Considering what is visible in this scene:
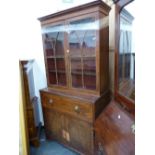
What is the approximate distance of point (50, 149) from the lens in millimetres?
1943

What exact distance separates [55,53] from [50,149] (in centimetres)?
121

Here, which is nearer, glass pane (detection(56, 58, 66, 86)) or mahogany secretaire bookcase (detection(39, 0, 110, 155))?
mahogany secretaire bookcase (detection(39, 0, 110, 155))

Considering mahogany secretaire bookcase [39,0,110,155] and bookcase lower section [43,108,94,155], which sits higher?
mahogany secretaire bookcase [39,0,110,155]

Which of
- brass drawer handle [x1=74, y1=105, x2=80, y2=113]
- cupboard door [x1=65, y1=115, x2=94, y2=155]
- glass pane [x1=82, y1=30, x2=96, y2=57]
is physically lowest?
cupboard door [x1=65, y1=115, x2=94, y2=155]

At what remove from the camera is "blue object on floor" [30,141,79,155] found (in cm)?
188

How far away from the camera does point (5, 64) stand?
701mm

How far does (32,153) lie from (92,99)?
3.49ft

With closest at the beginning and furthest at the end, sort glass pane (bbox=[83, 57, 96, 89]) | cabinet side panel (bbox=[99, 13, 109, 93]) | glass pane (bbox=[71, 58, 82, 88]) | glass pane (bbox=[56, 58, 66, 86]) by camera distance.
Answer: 1. cabinet side panel (bbox=[99, 13, 109, 93])
2. glass pane (bbox=[83, 57, 96, 89])
3. glass pane (bbox=[71, 58, 82, 88])
4. glass pane (bbox=[56, 58, 66, 86])

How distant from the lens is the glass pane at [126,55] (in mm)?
1073

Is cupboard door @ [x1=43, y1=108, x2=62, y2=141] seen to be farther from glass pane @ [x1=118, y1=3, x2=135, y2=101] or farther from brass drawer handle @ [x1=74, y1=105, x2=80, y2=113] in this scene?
glass pane @ [x1=118, y1=3, x2=135, y2=101]

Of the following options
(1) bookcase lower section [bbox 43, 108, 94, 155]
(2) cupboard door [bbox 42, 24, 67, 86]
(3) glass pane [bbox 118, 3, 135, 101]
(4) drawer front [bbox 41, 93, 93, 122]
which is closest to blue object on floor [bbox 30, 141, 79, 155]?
(1) bookcase lower section [bbox 43, 108, 94, 155]

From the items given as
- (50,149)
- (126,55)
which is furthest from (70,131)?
(126,55)
